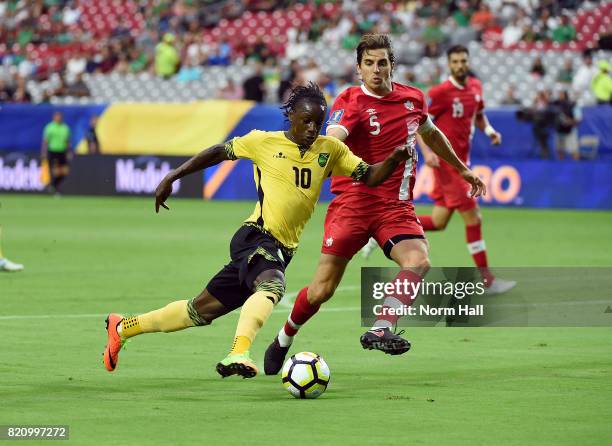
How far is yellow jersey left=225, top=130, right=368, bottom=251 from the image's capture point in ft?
27.4

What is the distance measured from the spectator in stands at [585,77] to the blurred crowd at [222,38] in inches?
10.1

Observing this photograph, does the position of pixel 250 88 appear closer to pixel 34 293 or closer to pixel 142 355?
pixel 34 293

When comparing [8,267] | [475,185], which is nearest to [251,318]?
[475,185]

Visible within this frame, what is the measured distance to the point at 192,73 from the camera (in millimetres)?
36375

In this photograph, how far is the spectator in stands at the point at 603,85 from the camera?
28.4 meters

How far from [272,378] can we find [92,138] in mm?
24420

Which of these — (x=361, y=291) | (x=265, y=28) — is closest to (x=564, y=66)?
(x=265, y=28)

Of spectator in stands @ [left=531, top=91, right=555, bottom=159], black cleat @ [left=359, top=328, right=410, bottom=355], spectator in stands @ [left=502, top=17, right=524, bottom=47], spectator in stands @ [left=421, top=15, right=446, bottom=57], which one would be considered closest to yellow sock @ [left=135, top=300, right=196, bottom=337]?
black cleat @ [left=359, top=328, right=410, bottom=355]

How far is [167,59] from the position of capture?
120 ft

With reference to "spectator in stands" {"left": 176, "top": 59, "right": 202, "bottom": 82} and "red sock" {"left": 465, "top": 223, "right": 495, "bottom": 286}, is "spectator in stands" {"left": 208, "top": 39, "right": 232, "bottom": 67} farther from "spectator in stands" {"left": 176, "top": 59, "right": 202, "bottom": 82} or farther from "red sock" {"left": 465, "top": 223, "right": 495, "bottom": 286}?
"red sock" {"left": 465, "top": 223, "right": 495, "bottom": 286}

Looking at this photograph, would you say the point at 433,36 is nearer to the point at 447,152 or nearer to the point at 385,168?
the point at 447,152

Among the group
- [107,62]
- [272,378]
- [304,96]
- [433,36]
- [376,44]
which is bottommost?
[107,62]

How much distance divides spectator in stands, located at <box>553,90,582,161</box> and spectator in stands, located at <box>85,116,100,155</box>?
11.5 metres

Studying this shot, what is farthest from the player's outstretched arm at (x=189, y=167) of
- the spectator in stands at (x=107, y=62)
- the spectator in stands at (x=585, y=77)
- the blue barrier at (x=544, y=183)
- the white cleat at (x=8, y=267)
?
the spectator in stands at (x=107, y=62)
